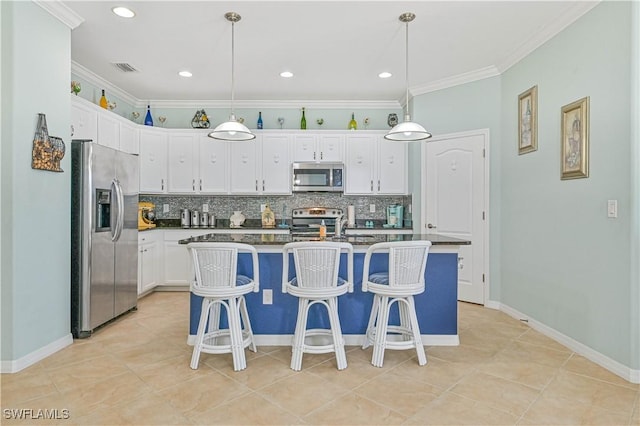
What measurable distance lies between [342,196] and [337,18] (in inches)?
113

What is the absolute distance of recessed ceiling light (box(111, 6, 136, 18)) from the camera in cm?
297

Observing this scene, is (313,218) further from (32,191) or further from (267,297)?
(32,191)

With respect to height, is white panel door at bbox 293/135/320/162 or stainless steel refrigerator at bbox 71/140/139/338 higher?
white panel door at bbox 293/135/320/162

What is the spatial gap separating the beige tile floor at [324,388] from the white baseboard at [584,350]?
6 centimetres

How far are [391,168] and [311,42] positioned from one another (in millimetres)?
2294

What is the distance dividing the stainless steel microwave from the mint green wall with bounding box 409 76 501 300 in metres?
1.02

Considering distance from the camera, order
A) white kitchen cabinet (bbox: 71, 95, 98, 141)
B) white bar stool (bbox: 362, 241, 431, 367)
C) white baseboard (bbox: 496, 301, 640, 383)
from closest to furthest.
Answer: white baseboard (bbox: 496, 301, 640, 383), white bar stool (bbox: 362, 241, 431, 367), white kitchen cabinet (bbox: 71, 95, 98, 141)

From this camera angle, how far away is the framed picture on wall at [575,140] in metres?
2.92

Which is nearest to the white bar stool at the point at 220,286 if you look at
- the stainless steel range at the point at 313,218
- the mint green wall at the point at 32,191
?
the mint green wall at the point at 32,191

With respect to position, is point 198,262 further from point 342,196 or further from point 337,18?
point 342,196

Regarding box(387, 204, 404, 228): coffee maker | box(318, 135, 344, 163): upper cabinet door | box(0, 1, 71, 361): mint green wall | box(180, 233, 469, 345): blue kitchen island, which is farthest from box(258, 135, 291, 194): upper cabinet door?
box(0, 1, 71, 361): mint green wall

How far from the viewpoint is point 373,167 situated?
17.5 ft

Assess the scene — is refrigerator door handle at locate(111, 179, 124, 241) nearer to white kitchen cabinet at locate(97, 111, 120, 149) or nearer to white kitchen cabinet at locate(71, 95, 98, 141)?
white kitchen cabinet at locate(71, 95, 98, 141)

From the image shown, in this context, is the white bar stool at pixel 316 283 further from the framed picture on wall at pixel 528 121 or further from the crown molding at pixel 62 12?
the crown molding at pixel 62 12
